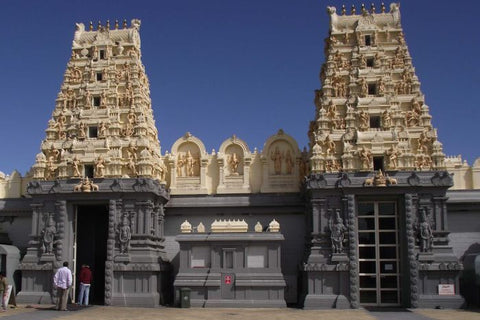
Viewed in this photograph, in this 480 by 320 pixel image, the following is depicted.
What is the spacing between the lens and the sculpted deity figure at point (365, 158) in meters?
31.2

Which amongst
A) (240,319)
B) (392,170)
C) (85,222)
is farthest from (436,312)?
(85,222)

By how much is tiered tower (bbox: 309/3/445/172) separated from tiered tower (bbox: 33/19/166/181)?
1017 cm

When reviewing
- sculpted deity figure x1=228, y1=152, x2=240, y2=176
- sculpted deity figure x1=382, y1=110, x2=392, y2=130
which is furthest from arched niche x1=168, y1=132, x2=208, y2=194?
sculpted deity figure x1=382, y1=110, x2=392, y2=130

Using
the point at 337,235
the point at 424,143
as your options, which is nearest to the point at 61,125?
the point at 337,235

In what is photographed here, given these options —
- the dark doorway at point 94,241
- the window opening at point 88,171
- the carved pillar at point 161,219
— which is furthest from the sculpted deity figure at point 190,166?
the window opening at point 88,171

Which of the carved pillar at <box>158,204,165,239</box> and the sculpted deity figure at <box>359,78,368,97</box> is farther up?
the sculpted deity figure at <box>359,78,368,97</box>

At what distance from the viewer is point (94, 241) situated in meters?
36.5

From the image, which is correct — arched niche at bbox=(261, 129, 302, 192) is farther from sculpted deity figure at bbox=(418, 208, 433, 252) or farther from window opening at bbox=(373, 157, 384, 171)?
sculpted deity figure at bbox=(418, 208, 433, 252)

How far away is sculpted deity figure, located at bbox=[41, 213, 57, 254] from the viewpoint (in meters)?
31.8

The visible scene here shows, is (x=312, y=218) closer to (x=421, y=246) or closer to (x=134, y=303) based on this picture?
(x=421, y=246)

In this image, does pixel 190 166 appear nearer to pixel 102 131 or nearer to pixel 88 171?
pixel 102 131

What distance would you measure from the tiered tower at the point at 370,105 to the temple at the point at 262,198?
8 cm

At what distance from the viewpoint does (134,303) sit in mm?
30766

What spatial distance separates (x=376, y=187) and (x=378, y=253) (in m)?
3.74
